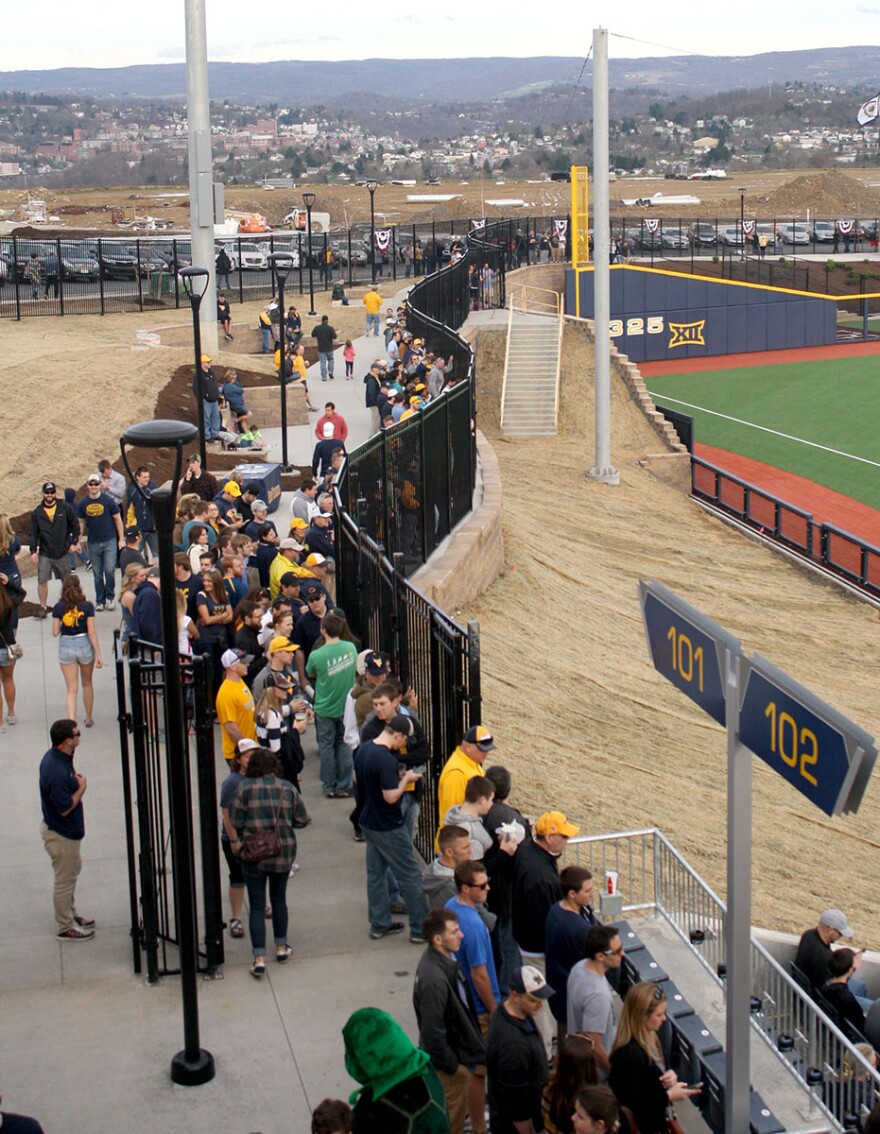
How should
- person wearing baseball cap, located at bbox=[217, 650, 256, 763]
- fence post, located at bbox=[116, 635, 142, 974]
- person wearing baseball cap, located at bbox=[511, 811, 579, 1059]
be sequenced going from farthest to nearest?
1. person wearing baseball cap, located at bbox=[217, 650, 256, 763]
2. fence post, located at bbox=[116, 635, 142, 974]
3. person wearing baseball cap, located at bbox=[511, 811, 579, 1059]

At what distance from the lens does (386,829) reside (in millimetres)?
9125

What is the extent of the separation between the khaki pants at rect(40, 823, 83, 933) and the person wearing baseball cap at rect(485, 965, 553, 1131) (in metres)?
3.42

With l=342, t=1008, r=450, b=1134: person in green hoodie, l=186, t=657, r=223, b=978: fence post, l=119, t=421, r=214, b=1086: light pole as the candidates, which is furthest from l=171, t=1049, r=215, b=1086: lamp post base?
l=342, t=1008, r=450, b=1134: person in green hoodie

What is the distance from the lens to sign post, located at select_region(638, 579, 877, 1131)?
5.53 metres

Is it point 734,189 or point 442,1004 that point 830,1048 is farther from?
point 734,189

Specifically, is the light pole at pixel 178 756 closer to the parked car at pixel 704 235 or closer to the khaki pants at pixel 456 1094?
the khaki pants at pixel 456 1094

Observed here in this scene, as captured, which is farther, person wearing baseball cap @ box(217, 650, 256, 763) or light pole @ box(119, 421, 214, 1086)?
person wearing baseball cap @ box(217, 650, 256, 763)

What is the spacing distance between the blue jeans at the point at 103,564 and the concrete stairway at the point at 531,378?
19.5 meters

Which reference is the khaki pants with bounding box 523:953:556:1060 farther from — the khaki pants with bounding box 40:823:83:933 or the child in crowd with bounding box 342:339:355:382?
the child in crowd with bounding box 342:339:355:382

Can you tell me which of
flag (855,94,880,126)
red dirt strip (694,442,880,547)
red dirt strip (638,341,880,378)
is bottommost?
red dirt strip (694,442,880,547)

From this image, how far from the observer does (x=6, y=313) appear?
39625mm

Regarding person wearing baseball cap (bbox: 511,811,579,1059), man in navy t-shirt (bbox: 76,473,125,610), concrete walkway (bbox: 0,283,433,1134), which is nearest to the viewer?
concrete walkway (bbox: 0,283,433,1134)

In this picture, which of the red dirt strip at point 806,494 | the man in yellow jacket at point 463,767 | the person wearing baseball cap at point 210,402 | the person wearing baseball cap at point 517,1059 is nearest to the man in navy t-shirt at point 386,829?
the man in yellow jacket at point 463,767

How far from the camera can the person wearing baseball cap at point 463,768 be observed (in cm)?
899
